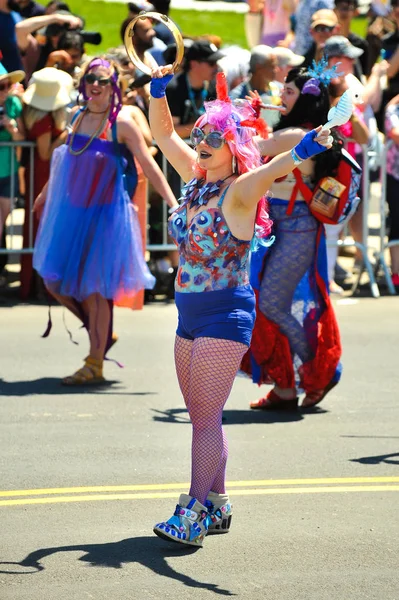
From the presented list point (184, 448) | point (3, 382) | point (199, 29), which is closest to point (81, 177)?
point (3, 382)

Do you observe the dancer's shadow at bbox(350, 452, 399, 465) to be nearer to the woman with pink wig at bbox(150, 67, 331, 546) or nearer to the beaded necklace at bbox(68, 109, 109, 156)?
the woman with pink wig at bbox(150, 67, 331, 546)

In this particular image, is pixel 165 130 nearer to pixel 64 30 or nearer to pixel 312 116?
pixel 312 116

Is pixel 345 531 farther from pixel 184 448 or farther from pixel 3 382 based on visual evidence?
pixel 3 382

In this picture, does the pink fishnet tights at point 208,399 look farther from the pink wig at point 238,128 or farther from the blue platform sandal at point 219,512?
the pink wig at point 238,128

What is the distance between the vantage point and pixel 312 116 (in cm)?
767

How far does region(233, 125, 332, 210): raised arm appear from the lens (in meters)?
5.00

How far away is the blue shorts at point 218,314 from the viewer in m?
5.36

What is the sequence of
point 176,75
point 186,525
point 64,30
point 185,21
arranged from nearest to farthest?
point 186,525, point 176,75, point 64,30, point 185,21

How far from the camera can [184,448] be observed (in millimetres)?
→ 6941

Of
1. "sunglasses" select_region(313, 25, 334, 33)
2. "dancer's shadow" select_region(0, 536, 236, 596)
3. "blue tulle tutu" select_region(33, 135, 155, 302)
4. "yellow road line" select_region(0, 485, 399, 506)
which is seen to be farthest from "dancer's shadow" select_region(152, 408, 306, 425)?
"sunglasses" select_region(313, 25, 334, 33)

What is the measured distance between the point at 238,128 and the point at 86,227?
335 cm

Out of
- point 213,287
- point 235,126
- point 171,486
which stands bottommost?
point 171,486

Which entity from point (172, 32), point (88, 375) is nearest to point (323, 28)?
point (88, 375)

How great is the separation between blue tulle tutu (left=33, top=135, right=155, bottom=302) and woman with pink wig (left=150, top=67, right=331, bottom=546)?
10.1 feet
